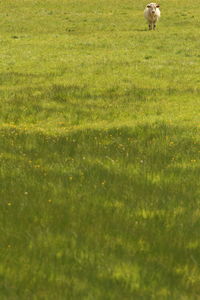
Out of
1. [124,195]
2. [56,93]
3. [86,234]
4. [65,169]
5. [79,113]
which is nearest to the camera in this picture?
[86,234]

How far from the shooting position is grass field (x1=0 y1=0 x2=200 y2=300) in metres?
5.98

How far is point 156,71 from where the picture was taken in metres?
25.5

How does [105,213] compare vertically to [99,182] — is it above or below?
above

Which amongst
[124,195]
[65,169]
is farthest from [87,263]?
[65,169]

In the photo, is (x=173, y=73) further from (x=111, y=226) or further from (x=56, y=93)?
(x=111, y=226)

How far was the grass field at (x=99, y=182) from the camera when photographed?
598 centimetres

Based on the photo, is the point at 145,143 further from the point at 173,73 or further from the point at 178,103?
the point at 173,73

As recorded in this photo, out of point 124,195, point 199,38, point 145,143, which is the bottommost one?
point 199,38

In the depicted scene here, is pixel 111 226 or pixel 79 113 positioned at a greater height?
pixel 111 226

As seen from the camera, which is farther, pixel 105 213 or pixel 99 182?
pixel 99 182

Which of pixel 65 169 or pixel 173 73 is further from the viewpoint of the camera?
pixel 173 73

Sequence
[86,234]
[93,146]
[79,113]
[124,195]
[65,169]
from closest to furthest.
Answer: [86,234]
[124,195]
[65,169]
[93,146]
[79,113]

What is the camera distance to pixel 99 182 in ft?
30.5

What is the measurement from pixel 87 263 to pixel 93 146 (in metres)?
5.87
